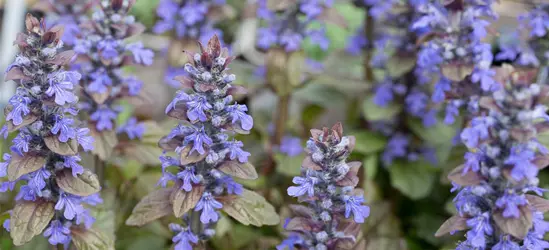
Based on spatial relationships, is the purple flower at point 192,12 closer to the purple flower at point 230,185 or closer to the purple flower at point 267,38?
the purple flower at point 267,38

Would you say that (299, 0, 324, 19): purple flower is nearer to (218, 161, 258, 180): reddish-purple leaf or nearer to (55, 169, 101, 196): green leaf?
(218, 161, 258, 180): reddish-purple leaf

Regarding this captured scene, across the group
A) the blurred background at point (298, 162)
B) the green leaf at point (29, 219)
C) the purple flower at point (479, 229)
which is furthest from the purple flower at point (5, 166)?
the purple flower at point (479, 229)

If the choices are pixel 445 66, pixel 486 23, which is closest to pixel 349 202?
pixel 445 66

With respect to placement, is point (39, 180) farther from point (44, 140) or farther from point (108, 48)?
point (108, 48)

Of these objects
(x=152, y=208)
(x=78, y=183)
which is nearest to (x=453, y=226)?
(x=152, y=208)

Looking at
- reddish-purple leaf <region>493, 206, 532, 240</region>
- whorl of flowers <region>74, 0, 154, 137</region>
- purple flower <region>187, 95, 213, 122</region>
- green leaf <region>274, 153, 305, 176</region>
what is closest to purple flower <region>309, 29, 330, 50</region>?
green leaf <region>274, 153, 305, 176</region>

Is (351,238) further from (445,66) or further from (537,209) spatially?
(445,66)
